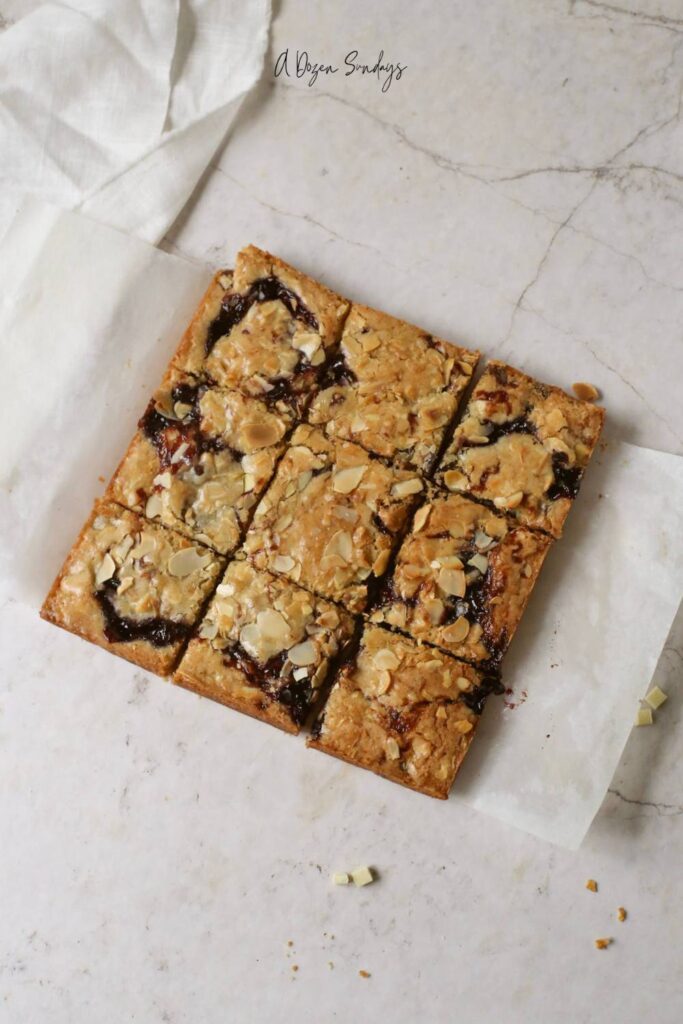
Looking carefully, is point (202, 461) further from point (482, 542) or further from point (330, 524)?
point (482, 542)

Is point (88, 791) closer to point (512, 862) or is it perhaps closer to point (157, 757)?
point (157, 757)

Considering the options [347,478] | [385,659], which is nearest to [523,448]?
[347,478]

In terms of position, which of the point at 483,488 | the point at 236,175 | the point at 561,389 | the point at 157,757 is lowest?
the point at 157,757

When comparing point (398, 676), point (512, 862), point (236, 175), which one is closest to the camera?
point (398, 676)

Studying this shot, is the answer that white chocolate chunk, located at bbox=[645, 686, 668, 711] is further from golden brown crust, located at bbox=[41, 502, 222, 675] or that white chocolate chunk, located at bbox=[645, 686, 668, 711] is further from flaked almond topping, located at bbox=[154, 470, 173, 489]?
flaked almond topping, located at bbox=[154, 470, 173, 489]

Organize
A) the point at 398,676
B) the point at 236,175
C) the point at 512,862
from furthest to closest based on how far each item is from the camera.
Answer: the point at 236,175 < the point at 512,862 < the point at 398,676

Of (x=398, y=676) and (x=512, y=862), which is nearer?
(x=398, y=676)

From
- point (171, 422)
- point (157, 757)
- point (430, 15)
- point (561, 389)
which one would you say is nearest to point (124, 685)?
point (157, 757)
